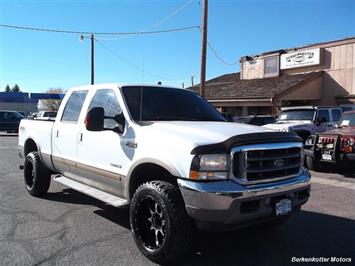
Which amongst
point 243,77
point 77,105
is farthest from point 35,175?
point 243,77

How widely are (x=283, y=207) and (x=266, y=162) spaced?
1.67 feet

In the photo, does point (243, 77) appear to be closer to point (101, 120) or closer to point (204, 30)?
point (204, 30)

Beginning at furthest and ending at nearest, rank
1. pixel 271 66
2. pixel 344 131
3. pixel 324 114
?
pixel 271 66, pixel 324 114, pixel 344 131

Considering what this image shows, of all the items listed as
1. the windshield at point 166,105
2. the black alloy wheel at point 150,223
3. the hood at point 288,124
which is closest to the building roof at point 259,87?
the hood at point 288,124

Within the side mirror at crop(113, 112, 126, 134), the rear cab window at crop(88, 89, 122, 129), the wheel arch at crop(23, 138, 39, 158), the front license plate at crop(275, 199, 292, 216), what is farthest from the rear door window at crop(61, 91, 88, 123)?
the front license plate at crop(275, 199, 292, 216)

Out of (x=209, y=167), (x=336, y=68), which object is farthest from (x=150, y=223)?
(x=336, y=68)

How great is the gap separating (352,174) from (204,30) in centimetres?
898

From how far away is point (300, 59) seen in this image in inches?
1137

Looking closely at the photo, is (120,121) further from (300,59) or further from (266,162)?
(300,59)

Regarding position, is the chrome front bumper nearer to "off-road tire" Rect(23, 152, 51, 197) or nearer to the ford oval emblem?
the ford oval emblem

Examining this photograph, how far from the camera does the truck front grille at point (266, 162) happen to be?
386 cm

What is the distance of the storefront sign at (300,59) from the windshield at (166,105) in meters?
24.4

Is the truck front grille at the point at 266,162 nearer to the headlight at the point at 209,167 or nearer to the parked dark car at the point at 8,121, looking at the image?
the headlight at the point at 209,167

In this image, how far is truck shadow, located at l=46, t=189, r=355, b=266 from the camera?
14.0 feet
